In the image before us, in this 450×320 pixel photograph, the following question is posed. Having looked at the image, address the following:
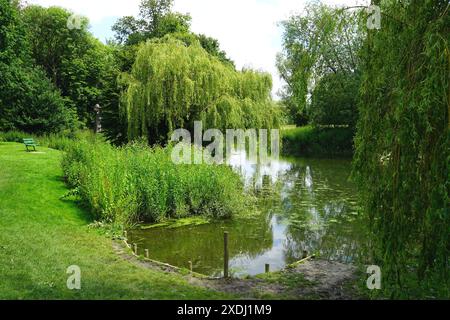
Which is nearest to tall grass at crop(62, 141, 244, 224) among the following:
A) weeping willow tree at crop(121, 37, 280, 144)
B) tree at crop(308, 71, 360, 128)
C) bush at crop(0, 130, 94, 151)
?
weeping willow tree at crop(121, 37, 280, 144)

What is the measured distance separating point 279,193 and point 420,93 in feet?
42.5

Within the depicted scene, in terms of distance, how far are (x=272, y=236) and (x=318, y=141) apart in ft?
82.9

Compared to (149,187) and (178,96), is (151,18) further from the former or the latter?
(149,187)

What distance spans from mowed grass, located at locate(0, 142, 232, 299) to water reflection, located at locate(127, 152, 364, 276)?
1540mm

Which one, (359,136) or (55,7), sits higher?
(55,7)

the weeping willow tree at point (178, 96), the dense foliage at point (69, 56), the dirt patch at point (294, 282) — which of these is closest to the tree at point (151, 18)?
the dense foliage at point (69, 56)

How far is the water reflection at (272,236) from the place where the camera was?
9.70m

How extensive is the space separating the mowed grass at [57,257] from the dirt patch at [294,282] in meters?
0.42

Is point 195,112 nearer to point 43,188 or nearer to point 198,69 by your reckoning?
point 198,69

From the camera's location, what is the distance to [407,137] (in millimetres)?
4902

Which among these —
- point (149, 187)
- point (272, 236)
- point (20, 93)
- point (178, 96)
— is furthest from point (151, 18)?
point (272, 236)

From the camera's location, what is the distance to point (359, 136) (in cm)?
592

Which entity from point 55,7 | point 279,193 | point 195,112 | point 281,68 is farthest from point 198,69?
point 55,7

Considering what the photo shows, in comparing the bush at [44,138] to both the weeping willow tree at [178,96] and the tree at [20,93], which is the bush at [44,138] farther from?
the weeping willow tree at [178,96]
